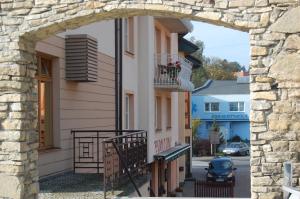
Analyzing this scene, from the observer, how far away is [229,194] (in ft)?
80.0

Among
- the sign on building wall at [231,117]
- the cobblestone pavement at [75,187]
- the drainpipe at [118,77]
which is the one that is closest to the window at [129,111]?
the drainpipe at [118,77]

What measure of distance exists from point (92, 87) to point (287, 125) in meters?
8.48

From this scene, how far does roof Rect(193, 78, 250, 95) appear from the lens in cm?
6488

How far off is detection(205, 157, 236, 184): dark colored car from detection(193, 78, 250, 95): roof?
30147 millimetres

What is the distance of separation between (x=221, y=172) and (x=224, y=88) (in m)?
33.7

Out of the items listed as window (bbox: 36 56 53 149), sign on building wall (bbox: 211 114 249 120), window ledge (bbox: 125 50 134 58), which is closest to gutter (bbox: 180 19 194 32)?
window ledge (bbox: 125 50 134 58)

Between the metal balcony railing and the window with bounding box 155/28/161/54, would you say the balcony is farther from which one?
the metal balcony railing

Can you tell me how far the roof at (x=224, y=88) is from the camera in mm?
64875

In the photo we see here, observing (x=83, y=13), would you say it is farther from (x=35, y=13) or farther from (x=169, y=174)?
(x=169, y=174)

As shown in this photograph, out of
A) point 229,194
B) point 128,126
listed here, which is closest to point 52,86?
point 128,126

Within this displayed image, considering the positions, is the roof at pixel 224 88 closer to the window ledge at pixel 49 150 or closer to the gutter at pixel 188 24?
the gutter at pixel 188 24

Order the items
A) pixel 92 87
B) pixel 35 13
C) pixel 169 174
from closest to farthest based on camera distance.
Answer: pixel 35 13, pixel 92 87, pixel 169 174

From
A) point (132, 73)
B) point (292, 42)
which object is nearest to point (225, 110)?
point (132, 73)

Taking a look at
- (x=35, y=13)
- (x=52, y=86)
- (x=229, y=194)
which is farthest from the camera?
(x=229, y=194)
